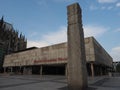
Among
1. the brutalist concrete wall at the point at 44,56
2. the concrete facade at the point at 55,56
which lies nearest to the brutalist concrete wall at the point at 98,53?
the concrete facade at the point at 55,56

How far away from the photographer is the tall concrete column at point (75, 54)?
34.0ft

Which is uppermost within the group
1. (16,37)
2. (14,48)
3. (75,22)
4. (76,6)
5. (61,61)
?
(16,37)

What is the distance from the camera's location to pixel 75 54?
10.9 metres

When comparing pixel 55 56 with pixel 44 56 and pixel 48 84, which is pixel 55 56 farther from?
pixel 48 84

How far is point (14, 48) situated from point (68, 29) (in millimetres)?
78238

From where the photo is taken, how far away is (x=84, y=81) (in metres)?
10.5

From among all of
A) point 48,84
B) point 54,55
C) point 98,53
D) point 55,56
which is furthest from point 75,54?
point 54,55

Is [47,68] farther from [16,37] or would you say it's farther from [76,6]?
[76,6]

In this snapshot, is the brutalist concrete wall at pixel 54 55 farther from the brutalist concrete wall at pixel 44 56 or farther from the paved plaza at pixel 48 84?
the paved plaza at pixel 48 84

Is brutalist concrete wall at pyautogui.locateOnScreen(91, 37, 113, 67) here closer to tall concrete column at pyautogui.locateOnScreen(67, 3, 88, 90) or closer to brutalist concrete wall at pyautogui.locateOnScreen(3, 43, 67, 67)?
brutalist concrete wall at pyautogui.locateOnScreen(3, 43, 67, 67)

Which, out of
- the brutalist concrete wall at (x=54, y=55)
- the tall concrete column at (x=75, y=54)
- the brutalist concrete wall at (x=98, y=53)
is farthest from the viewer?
the brutalist concrete wall at (x=98, y=53)

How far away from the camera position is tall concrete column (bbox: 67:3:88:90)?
34.0 feet

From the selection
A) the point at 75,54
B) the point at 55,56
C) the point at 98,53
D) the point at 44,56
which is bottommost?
the point at 75,54

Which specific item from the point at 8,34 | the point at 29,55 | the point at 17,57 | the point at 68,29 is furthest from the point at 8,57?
the point at 68,29
